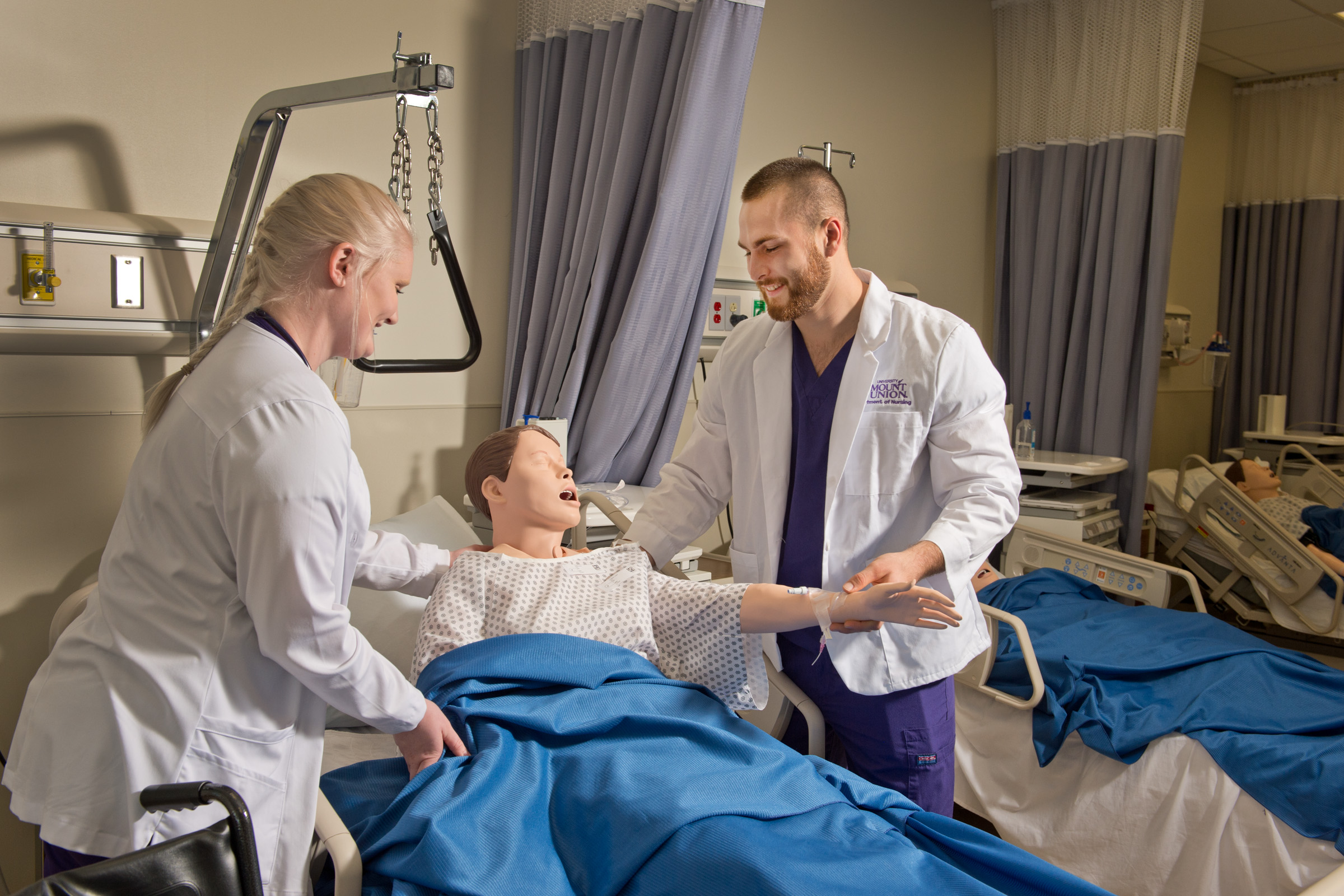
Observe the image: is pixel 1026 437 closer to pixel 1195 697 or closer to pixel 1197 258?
pixel 1195 697

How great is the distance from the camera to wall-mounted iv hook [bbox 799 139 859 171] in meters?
3.55

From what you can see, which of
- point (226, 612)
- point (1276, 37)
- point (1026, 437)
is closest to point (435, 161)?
point (226, 612)

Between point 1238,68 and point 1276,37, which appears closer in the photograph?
point 1276,37

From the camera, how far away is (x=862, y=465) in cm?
181

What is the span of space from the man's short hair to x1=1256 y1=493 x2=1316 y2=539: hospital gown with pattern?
3.14 m

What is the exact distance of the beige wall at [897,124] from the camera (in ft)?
12.1

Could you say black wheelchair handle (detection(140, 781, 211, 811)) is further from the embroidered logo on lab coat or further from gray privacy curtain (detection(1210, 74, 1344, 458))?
gray privacy curtain (detection(1210, 74, 1344, 458))

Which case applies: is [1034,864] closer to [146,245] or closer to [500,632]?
[500,632]

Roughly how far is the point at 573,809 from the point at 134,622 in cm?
65

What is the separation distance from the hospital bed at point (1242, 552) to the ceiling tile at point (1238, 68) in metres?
2.46

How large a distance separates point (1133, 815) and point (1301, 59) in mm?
5161

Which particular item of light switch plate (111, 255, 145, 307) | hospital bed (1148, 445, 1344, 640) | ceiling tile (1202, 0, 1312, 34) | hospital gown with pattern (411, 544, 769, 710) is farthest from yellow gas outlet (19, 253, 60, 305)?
ceiling tile (1202, 0, 1312, 34)

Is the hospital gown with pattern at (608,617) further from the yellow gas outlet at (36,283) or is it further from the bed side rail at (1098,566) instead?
the bed side rail at (1098,566)

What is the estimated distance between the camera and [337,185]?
123 centimetres
